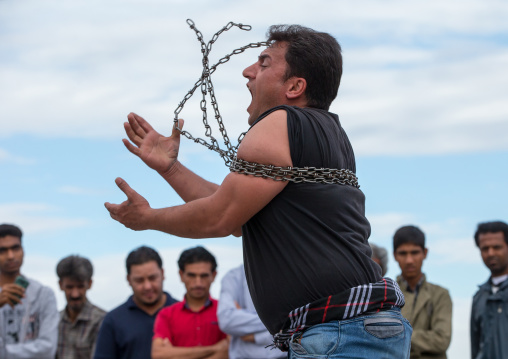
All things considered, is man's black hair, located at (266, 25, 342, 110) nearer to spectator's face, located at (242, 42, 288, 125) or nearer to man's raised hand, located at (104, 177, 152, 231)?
spectator's face, located at (242, 42, 288, 125)

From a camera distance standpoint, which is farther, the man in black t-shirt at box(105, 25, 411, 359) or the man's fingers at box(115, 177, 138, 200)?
the man's fingers at box(115, 177, 138, 200)

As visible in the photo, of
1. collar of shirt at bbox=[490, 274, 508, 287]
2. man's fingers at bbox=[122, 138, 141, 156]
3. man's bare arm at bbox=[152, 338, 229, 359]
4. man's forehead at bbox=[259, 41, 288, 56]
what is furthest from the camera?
collar of shirt at bbox=[490, 274, 508, 287]

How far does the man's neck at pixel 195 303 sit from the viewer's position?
8062 mm

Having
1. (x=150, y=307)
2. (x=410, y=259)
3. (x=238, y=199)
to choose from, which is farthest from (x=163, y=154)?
(x=410, y=259)

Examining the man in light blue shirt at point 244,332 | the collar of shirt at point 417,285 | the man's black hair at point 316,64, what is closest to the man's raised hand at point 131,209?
the man's black hair at point 316,64

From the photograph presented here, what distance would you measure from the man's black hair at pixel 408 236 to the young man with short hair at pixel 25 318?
3.83 m

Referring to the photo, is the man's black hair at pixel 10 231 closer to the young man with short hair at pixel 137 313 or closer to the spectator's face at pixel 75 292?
the spectator's face at pixel 75 292

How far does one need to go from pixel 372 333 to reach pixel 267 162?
95 cm

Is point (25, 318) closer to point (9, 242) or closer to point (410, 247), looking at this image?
point (9, 242)

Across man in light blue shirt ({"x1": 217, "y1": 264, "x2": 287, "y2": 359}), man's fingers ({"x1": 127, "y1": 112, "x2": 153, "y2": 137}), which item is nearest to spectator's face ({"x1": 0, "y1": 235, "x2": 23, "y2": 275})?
man in light blue shirt ({"x1": 217, "y1": 264, "x2": 287, "y2": 359})

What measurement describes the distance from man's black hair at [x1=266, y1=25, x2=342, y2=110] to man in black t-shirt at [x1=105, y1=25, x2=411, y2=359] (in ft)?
0.50

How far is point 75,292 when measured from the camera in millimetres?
9414

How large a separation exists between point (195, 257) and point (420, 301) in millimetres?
2363

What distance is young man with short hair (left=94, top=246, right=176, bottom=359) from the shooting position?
8.22 metres
